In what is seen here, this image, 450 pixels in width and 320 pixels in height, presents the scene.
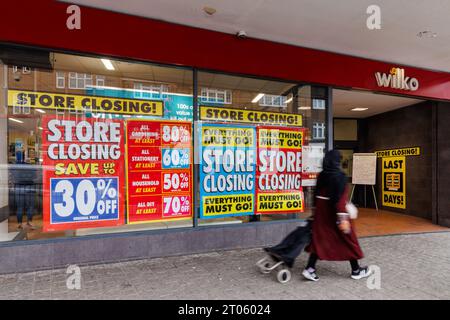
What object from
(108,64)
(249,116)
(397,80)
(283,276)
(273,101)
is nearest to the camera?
(283,276)

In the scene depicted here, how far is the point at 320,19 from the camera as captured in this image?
15.6 feet

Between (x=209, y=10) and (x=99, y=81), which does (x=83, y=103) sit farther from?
(x=209, y=10)

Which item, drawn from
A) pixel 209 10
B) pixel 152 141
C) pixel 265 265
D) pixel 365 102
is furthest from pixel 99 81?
pixel 365 102

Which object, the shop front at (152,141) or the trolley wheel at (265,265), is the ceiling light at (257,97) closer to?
the shop front at (152,141)

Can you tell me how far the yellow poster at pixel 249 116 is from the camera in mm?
5387

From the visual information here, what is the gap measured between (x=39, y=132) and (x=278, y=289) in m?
3.87

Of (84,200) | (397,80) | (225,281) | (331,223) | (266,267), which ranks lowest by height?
(225,281)

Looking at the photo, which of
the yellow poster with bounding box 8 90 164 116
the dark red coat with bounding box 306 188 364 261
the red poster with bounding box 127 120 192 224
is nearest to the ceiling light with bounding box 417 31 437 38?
the dark red coat with bounding box 306 188 364 261

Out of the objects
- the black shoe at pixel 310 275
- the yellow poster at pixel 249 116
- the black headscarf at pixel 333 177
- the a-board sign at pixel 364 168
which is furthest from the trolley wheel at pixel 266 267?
the a-board sign at pixel 364 168

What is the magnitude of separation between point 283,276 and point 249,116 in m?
2.89

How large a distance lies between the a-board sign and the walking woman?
21.8 feet

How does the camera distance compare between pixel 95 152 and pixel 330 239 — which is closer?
pixel 330 239

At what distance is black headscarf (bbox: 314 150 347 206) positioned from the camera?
3746 mm

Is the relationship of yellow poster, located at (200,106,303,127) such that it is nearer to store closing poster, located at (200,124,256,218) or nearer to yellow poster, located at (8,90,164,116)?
store closing poster, located at (200,124,256,218)
